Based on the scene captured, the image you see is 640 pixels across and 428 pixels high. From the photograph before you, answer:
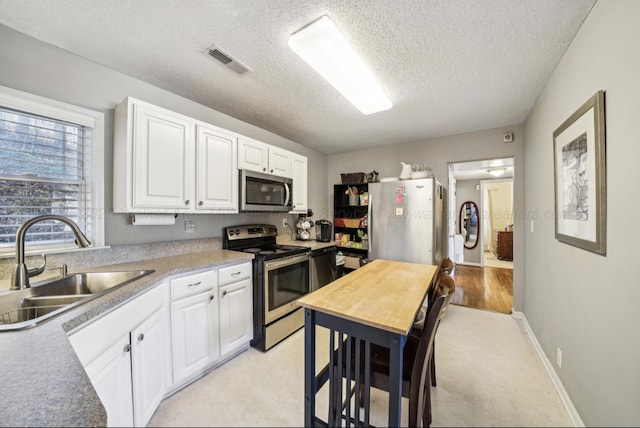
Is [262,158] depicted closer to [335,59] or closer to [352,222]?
[335,59]

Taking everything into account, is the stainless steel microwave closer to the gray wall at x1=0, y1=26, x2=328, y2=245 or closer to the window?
the gray wall at x1=0, y1=26, x2=328, y2=245

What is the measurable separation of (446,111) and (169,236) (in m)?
3.07

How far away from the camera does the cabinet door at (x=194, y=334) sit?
1664 mm

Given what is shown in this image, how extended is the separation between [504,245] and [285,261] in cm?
653

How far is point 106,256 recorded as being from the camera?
5.80ft

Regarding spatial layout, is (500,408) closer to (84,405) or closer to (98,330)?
(84,405)

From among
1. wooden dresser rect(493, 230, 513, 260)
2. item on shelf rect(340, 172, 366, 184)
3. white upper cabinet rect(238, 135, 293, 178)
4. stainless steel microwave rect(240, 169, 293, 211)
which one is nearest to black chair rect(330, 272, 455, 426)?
stainless steel microwave rect(240, 169, 293, 211)

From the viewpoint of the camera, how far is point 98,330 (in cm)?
108

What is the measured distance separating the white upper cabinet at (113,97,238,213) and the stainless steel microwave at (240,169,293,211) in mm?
155

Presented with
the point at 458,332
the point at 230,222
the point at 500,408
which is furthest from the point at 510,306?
the point at 230,222

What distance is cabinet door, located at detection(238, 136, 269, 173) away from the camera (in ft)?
7.85

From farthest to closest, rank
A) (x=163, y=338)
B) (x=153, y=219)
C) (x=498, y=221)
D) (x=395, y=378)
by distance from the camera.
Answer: (x=498, y=221)
(x=153, y=219)
(x=163, y=338)
(x=395, y=378)

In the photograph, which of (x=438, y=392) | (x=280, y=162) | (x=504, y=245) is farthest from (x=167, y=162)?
(x=504, y=245)

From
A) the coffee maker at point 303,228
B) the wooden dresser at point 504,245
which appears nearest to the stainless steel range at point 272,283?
the coffee maker at point 303,228
